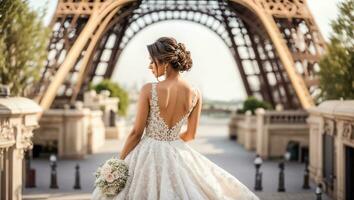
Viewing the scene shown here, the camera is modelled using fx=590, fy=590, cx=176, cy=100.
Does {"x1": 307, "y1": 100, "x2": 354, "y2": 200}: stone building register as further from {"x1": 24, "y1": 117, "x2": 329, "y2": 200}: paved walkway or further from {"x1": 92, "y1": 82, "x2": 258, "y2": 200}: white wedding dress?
{"x1": 92, "y1": 82, "x2": 258, "y2": 200}: white wedding dress

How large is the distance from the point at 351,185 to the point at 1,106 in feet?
22.2

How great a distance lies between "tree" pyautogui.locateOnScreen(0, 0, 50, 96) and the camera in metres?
17.3

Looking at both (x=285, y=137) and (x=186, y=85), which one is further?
(x=285, y=137)

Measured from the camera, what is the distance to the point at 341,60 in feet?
60.8

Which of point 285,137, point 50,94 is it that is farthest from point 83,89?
point 285,137

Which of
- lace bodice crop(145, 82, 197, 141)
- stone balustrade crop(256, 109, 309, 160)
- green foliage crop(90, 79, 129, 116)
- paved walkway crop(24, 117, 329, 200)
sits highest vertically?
green foliage crop(90, 79, 129, 116)

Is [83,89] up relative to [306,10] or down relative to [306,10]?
down

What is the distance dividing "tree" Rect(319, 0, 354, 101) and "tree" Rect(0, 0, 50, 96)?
9123mm

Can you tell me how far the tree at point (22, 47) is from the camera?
17.3m

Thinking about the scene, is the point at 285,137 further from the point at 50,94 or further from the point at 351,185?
the point at 351,185

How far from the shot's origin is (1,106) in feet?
30.5

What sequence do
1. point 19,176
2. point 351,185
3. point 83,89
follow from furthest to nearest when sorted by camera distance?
point 83,89
point 351,185
point 19,176

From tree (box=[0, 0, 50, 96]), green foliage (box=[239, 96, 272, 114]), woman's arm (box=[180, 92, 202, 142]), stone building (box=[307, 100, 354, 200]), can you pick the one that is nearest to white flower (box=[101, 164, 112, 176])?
woman's arm (box=[180, 92, 202, 142])

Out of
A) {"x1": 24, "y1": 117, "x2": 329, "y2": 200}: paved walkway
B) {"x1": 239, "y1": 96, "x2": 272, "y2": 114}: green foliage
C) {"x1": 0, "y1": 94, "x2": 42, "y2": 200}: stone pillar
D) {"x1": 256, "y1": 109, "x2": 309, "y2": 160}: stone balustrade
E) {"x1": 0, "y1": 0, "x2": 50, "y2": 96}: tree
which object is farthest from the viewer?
{"x1": 239, "y1": 96, "x2": 272, "y2": 114}: green foliage
